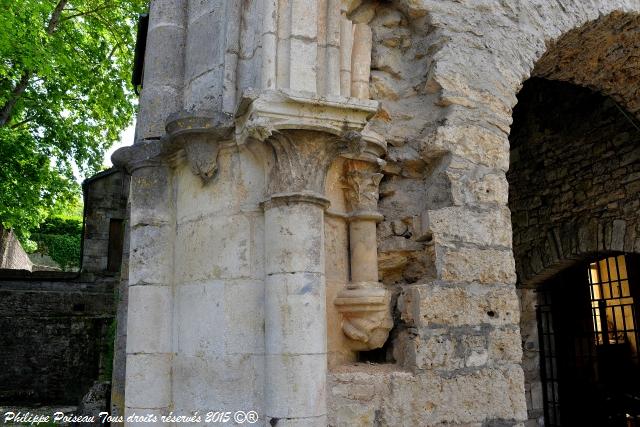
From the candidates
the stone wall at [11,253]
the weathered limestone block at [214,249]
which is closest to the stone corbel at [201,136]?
the weathered limestone block at [214,249]

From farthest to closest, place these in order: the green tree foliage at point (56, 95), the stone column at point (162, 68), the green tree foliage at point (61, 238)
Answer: the green tree foliage at point (61, 238), the green tree foliage at point (56, 95), the stone column at point (162, 68)

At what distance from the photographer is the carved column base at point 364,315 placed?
9.93 feet

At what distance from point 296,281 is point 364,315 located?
0.52 meters

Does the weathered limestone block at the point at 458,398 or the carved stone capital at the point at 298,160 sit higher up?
the carved stone capital at the point at 298,160

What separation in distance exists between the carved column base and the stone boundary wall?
963 cm

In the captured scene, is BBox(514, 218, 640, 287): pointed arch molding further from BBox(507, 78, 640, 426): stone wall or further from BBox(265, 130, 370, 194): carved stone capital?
BBox(265, 130, 370, 194): carved stone capital

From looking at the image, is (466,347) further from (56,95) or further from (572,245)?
(56,95)

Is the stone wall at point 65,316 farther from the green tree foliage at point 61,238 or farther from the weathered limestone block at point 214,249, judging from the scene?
the weathered limestone block at point 214,249

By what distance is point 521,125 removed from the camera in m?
7.43

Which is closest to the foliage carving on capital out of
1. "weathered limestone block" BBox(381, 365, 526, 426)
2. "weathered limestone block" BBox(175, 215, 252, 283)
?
"weathered limestone block" BBox(175, 215, 252, 283)

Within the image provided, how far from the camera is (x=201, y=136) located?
2.98 metres

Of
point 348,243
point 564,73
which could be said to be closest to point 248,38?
point 348,243

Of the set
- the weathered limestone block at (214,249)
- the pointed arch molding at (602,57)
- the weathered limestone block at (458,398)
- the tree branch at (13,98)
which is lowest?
the weathered limestone block at (458,398)

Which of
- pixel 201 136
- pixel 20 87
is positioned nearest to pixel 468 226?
pixel 201 136
